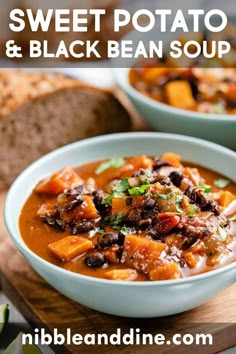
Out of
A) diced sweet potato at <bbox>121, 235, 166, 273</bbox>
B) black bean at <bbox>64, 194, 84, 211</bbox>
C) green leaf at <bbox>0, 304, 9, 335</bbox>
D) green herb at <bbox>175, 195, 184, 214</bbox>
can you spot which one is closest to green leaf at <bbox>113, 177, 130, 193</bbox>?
black bean at <bbox>64, 194, 84, 211</bbox>

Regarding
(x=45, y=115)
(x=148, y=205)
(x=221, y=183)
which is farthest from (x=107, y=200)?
(x=45, y=115)

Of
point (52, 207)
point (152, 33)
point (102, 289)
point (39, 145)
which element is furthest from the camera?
point (152, 33)

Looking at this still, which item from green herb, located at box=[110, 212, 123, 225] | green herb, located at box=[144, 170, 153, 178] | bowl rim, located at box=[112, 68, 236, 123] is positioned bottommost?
green herb, located at box=[110, 212, 123, 225]

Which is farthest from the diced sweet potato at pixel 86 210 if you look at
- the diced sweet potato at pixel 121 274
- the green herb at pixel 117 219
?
the diced sweet potato at pixel 121 274

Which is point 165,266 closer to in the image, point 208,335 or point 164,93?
point 208,335

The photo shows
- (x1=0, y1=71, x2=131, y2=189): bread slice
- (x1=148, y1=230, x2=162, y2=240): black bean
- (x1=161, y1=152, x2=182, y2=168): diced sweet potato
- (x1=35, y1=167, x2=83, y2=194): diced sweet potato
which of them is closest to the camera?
(x1=148, y1=230, x2=162, y2=240): black bean

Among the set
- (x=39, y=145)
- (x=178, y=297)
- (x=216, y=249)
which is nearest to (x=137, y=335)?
(x=178, y=297)

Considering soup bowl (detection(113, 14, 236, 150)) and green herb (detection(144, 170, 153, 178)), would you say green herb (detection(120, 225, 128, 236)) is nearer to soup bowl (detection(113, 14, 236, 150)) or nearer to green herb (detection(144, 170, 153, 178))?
green herb (detection(144, 170, 153, 178))
